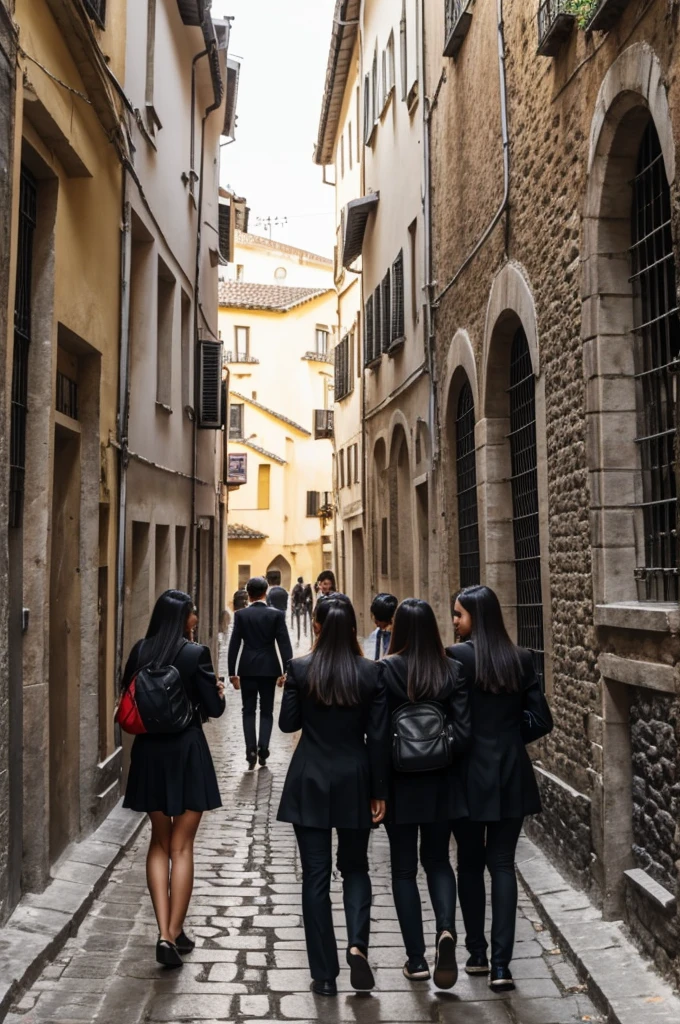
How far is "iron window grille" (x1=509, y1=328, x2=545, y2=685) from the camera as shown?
9.75 m

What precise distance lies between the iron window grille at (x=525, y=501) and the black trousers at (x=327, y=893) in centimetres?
406

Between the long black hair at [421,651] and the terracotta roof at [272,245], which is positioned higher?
the terracotta roof at [272,245]

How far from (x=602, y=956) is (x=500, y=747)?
3.77ft

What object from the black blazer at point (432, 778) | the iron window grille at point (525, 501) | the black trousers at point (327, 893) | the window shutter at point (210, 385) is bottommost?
the black trousers at point (327, 893)

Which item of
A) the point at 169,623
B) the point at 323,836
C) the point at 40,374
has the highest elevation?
the point at 40,374

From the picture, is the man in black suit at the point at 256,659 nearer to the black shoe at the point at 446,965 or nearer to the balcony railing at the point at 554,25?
the balcony railing at the point at 554,25

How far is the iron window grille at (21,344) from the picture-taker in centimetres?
676

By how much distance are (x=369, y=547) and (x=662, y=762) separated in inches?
649

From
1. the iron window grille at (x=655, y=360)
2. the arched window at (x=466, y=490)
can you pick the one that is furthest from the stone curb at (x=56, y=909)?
the arched window at (x=466, y=490)

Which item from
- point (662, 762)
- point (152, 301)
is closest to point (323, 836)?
point (662, 762)

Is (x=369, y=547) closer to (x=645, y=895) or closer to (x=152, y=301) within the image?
(x=152, y=301)

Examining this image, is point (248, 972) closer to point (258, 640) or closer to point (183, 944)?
point (183, 944)

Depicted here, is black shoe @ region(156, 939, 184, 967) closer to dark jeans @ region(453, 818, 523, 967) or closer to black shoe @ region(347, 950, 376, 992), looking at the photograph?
black shoe @ region(347, 950, 376, 992)

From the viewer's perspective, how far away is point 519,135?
939 cm
